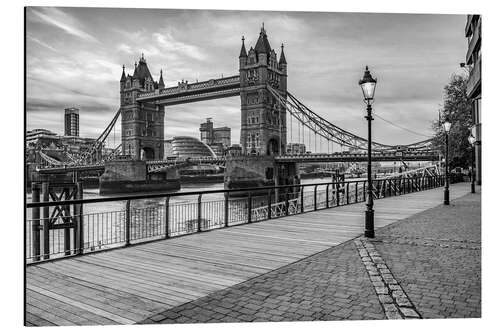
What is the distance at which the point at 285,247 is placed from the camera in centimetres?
709

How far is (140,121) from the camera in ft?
227

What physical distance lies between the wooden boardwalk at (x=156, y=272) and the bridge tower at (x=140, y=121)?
2117 inches

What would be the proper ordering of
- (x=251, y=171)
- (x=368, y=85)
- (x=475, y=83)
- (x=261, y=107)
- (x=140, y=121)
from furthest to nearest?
1. (x=140, y=121)
2. (x=261, y=107)
3. (x=251, y=171)
4. (x=475, y=83)
5. (x=368, y=85)

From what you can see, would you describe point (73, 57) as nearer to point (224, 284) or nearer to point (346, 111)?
point (224, 284)

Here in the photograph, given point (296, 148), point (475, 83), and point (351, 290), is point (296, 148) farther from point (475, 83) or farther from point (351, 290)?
point (351, 290)

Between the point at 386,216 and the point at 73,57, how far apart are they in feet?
27.3

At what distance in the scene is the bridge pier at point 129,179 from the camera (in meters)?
51.3

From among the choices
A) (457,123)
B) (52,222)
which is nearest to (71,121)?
(52,222)

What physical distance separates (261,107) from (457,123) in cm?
3044

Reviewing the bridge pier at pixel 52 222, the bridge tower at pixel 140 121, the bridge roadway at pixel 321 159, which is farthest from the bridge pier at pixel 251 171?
the bridge pier at pixel 52 222

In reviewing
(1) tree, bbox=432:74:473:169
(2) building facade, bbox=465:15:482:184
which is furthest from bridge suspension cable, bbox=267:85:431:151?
(2) building facade, bbox=465:15:482:184

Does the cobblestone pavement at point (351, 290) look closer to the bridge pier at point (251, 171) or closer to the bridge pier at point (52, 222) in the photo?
the bridge pier at point (52, 222)
